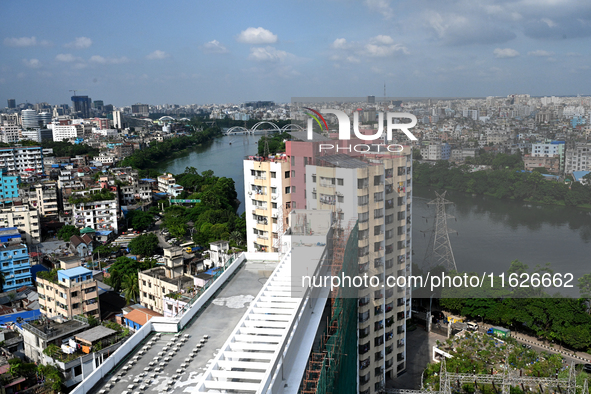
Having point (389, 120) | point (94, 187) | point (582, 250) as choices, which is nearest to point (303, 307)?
point (389, 120)

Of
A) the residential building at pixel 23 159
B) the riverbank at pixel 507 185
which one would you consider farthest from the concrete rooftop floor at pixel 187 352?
the residential building at pixel 23 159

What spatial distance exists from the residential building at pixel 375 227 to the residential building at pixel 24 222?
6219mm

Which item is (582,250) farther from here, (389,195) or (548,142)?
(389,195)

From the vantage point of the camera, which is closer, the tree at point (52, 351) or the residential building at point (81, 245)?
the tree at point (52, 351)

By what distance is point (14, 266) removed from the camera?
606 cm

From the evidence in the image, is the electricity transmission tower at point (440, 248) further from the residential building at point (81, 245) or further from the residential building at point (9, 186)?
the residential building at point (9, 186)

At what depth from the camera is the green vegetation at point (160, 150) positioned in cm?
1469

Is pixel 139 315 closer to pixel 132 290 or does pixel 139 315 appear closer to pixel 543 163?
pixel 132 290

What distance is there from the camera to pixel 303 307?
161 centimetres

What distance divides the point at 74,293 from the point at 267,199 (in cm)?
219

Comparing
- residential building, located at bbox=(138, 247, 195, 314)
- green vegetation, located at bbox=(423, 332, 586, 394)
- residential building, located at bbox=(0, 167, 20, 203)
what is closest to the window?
green vegetation, located at bbox=(423, 332, 586, 394)

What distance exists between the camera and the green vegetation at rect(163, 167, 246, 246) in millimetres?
7383

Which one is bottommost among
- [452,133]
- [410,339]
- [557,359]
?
[410,339]

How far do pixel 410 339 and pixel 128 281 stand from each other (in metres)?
3.15
